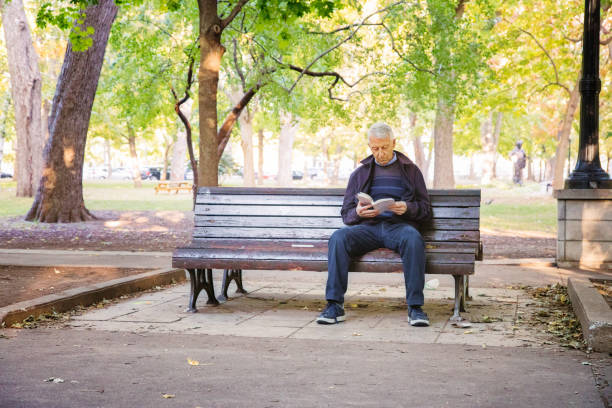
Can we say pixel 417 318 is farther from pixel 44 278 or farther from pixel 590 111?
pixel 590 111

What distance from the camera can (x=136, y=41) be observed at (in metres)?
16.3

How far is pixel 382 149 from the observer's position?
6.48 m

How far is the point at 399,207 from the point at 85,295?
2.96m

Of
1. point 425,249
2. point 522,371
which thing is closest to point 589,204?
point 425,249

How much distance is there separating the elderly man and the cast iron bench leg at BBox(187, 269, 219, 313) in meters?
1.26

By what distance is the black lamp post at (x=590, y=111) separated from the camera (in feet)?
31.0

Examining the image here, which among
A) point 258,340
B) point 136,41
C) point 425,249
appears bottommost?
point 258,340

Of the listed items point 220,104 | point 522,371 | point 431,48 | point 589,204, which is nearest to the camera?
point 522,371

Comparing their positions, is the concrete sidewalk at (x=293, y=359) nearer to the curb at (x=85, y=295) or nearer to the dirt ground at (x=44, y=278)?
the curb at (x=85, y=295)

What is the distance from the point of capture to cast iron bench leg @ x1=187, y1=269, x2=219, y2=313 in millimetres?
6754

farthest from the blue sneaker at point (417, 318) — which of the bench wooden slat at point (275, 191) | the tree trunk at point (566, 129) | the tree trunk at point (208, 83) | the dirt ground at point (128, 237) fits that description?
the tree trunk at point (566, 129)

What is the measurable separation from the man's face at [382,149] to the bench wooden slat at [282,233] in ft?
2.43

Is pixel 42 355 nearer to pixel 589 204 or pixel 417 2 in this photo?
pixel 589 204

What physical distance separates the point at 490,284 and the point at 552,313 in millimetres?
1904
